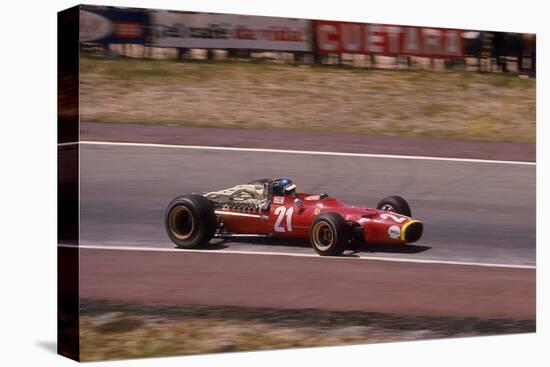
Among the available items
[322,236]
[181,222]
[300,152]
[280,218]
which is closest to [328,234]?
[322,236]

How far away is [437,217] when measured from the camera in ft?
52.0

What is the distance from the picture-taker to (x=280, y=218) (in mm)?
14977

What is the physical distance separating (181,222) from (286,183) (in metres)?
1.70

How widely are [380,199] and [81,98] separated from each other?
4.88 meters

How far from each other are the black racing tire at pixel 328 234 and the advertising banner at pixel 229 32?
2572 millimetres

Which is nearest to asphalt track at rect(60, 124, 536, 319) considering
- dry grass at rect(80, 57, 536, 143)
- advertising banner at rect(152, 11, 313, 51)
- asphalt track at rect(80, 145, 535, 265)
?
asphalt track at rect(80, 145, 535, 265)

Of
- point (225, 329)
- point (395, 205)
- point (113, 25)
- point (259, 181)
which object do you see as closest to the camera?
point (113, 25)

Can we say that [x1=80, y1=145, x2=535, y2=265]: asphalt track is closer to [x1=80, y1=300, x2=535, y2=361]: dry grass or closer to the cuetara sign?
[x1=80, y1=300, x2=535, y2=361]: dry grass

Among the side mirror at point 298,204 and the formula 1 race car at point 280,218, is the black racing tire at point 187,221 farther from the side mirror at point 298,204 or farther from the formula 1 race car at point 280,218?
the side mirror at point 298,204

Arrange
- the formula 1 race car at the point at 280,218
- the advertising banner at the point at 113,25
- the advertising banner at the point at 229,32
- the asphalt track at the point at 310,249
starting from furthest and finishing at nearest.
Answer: the formula 1 race car at the point at 280,218
the advertising banner at the point at 229,32
the asphalt track at the point at 310,249
the advertising banner at the point at 113,25

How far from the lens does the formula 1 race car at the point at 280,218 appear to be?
14.3 metres

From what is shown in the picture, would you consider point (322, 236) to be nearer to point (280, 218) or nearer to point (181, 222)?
point (280, 218)

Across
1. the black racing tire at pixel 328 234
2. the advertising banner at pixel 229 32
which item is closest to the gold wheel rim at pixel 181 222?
the black racing tire at pixel 328 234

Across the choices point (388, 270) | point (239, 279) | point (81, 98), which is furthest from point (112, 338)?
point (388, 270)
